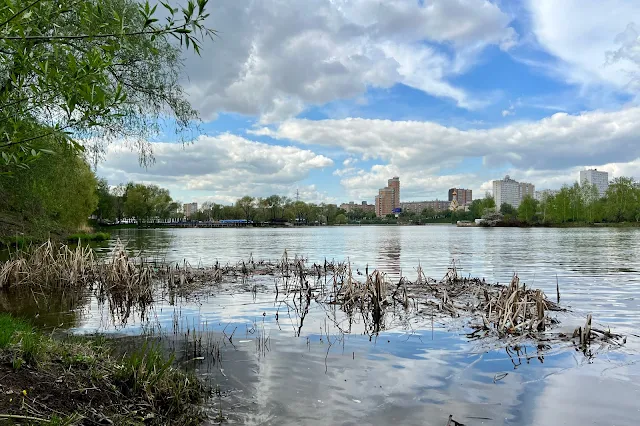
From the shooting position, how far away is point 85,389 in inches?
247

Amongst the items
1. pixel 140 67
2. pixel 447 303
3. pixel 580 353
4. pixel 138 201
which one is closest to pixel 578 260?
pixel 447 303

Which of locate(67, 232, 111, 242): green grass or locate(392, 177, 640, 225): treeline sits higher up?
locate(392, 177, 640, 225): treeline

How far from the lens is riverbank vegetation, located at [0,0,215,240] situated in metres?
4.72

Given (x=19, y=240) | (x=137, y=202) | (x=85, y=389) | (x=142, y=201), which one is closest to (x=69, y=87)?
(x=85, y=389)

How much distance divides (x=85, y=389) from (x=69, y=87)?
401 cm

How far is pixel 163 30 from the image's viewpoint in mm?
4680

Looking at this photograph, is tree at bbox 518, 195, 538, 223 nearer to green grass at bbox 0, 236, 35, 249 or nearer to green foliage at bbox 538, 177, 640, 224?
green foliage at bbox 538, 177, 640, 224

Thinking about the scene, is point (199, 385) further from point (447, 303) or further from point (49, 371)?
point (447, 303)

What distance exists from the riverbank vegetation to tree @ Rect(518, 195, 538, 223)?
15547 cm

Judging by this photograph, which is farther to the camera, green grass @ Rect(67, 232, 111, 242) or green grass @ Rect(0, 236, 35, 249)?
green grass @ Rect(67, 232, 111, 242)

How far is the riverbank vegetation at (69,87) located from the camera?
472cm

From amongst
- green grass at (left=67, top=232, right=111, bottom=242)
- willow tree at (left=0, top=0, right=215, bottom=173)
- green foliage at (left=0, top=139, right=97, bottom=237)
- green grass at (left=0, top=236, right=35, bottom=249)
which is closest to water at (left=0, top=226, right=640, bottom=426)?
willow tree at (left=0, top=0, right=215, bottom=173)

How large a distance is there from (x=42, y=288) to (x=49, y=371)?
14568mm

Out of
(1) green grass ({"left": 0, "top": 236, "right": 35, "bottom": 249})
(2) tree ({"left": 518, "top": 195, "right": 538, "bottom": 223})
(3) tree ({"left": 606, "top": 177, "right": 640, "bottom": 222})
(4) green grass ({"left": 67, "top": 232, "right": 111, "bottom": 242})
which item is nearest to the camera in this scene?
(1) green grass ({"left": 0, "top": 236, "right": 35, "bottom": 249})
